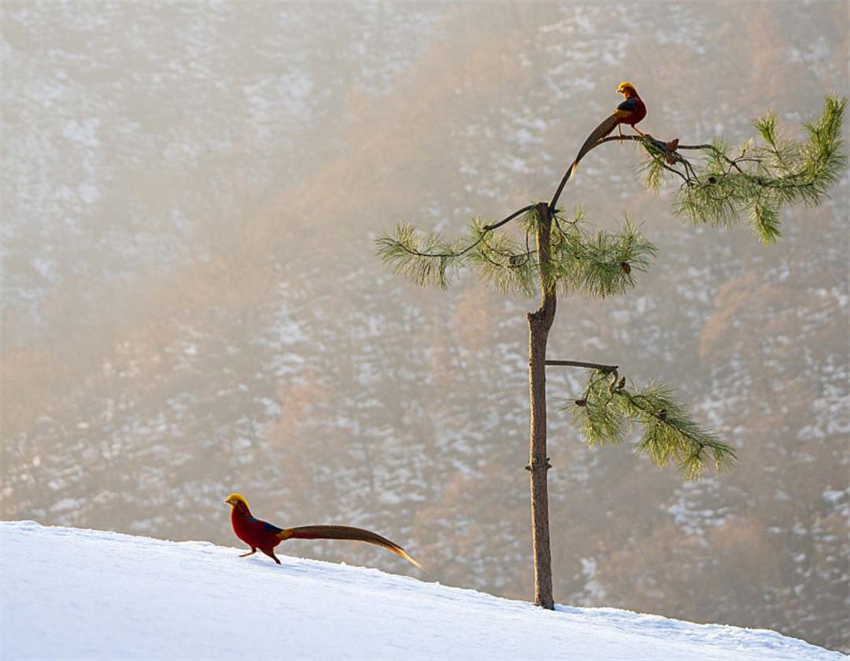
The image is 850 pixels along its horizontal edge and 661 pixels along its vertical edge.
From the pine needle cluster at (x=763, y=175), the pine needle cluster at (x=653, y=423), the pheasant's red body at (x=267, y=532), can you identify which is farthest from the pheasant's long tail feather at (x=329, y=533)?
the pine needle cluster at (x=763, y=175)

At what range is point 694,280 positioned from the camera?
68.2ft

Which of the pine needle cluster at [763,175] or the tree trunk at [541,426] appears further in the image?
the pine needle cluster at [763,175]

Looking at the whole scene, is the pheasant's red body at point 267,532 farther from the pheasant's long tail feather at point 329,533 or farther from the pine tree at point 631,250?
the pine tree at point 631,250

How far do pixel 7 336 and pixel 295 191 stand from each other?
8.56m

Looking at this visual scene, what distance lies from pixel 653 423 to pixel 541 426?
3.39 feet

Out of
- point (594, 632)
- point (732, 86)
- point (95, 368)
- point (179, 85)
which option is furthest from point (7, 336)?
point (594, 632)

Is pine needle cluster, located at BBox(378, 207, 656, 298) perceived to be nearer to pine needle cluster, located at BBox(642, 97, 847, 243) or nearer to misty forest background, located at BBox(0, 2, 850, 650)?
pine needle cluster, located at BBox(642, 97, 847, 243)

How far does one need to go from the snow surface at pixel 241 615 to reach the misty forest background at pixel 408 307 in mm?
10327

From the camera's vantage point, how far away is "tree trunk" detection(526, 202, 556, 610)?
273 inches

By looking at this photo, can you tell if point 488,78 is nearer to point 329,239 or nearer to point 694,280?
point 329,239

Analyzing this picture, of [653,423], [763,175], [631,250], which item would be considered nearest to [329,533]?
[653,423]

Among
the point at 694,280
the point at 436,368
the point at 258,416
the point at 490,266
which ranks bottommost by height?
the point at 490,266

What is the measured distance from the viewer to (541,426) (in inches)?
279

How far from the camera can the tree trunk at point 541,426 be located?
6941 mm
